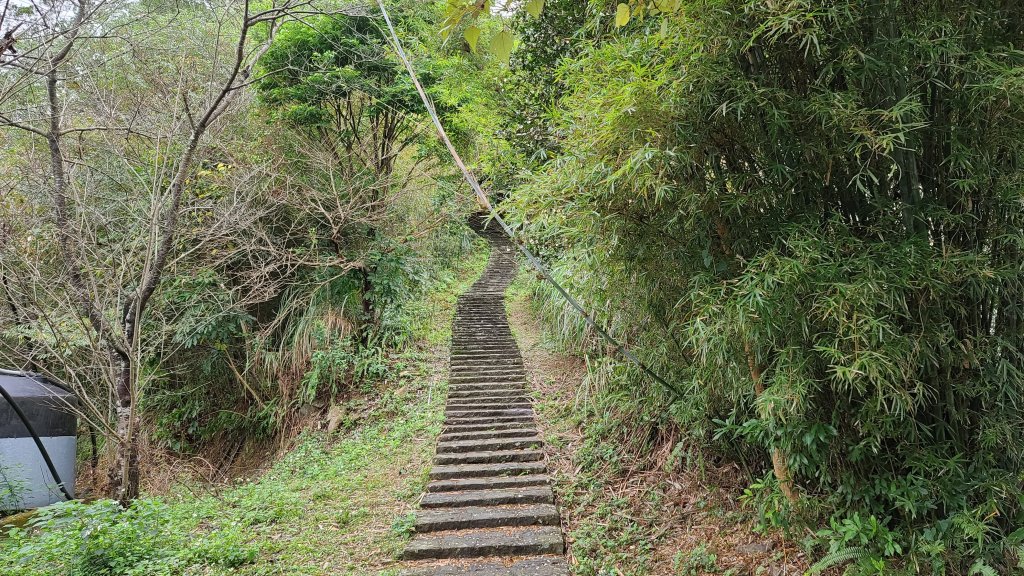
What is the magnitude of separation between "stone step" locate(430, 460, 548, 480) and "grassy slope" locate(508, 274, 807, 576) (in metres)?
0.16

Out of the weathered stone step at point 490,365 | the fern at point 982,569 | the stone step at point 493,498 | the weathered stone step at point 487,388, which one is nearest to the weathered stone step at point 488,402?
the weathered stone step at point 487,388

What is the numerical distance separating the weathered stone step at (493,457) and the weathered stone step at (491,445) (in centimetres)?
9

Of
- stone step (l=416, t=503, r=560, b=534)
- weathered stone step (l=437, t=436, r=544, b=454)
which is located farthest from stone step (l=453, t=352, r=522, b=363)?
stone step (l=416, t=503, r=560, b=534)

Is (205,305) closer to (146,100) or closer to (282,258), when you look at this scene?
(282,258)

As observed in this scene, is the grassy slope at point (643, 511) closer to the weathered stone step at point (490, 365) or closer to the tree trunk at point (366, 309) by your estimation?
the weathered stone step at point (490, 365)

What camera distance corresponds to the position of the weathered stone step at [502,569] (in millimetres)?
2779

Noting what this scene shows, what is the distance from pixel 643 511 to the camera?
10.5 feet

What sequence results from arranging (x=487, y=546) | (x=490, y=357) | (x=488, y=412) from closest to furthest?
1. (x=487, y=546)
2. (x=488, y=412)
3. (x=490, y=357)

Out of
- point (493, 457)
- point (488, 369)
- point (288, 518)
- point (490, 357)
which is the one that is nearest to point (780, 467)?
point (493, 457)

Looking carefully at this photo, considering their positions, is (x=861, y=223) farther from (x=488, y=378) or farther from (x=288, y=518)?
(x=488, y=378)

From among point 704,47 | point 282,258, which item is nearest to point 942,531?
point 704,47

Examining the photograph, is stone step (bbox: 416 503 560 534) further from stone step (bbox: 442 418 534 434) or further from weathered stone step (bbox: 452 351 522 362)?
weathered stone step (bbox: 452 351 522 362)

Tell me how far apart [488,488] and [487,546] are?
0.68 meters

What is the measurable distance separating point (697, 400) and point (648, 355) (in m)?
0.40
